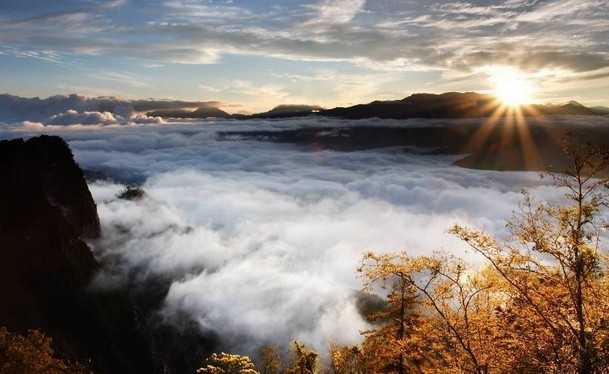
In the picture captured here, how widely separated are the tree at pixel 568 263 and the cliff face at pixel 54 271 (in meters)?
87.5

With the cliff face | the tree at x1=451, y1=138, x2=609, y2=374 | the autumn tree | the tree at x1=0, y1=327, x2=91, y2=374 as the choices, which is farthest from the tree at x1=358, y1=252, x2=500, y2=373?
the cliff face

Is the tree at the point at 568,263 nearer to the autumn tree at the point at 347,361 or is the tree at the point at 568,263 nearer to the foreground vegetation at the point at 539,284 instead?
the foreground vegetation at the point at 539,284

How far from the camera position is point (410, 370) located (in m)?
26.0

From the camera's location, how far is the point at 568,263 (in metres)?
13.7

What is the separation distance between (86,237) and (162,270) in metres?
60.7

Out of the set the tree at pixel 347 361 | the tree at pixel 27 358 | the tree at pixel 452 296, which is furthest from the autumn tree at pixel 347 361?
the tree at pixel 27 358

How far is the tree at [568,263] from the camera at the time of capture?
12984 mm

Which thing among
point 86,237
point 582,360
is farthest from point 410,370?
point 86,237

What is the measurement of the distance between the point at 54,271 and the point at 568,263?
106 metres

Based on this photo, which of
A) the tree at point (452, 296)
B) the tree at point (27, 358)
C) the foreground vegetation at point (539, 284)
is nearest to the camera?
the foreground vegetation at point (539, 284)

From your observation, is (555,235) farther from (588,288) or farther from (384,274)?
(384,274)

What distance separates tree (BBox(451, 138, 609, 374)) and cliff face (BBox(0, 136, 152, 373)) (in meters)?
87.5

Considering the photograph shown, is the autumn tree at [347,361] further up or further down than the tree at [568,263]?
further down

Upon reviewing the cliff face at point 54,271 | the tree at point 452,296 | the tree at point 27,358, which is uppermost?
the tree at point 452,296
